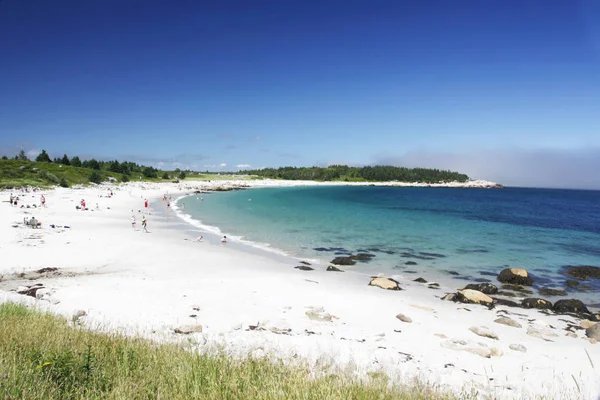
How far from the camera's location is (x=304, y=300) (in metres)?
14.0

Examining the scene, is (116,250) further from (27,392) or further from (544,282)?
(544,282)

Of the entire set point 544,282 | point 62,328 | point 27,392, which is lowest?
point 544,282

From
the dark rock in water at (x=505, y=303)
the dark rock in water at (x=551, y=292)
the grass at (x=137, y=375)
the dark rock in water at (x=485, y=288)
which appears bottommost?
the dark rock in water at (x=551, y=292)

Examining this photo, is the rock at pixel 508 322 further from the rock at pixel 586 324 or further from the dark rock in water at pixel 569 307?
the dark rock in water at pixel 569 307

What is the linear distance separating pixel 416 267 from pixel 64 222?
3127cm

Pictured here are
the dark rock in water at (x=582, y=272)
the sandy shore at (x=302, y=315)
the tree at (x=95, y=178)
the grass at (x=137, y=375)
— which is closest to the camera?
the grass at (x=137, y=375)

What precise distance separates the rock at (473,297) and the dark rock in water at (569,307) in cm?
267

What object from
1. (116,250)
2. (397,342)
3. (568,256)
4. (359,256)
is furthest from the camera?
(568,256)

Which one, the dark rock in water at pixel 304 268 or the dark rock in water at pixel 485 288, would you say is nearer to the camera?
the dark rock in water at pixel 485 288

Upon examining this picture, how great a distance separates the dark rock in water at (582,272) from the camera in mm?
21252

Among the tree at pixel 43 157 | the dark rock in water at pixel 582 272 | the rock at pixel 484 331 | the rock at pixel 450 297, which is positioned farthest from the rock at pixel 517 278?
the tree at pixel 43 157

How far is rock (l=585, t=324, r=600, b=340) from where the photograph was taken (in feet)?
37.5

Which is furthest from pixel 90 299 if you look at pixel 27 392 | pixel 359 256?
pixel 359 256

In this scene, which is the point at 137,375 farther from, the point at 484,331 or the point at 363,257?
the point at 363,257
